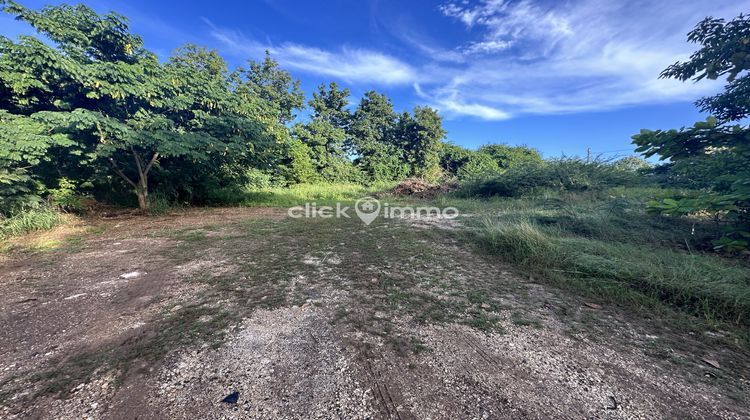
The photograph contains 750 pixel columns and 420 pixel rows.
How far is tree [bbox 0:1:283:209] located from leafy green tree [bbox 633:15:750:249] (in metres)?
7.83

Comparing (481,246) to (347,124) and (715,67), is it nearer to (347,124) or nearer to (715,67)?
(715,67)

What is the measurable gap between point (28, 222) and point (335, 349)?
6.04 meters

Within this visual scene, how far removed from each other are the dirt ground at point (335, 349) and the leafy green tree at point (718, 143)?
69.0 inches

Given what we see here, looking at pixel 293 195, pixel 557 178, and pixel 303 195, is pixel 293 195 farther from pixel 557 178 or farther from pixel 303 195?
pixel 557 178

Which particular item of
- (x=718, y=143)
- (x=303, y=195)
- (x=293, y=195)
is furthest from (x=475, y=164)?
(x=718, y=143)

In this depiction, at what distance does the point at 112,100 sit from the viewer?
5.88 metres

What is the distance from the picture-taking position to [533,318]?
1.89 m

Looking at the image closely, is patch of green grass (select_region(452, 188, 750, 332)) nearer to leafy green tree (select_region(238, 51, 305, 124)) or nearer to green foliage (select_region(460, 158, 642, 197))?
green foliage (select_region(460, 158, 642, 197))

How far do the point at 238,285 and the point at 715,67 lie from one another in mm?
5916

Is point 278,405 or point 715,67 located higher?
point 715,67

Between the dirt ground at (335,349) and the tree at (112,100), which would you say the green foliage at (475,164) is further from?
the dirt ground at (335,349)

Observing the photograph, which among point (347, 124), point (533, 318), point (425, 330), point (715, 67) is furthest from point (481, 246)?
point (347, 124)

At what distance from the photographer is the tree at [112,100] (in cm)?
470

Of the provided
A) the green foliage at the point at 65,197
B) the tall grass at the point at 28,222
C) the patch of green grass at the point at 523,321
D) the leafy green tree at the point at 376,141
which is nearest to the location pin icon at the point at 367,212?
the patch of green grass at the point at 523,321
